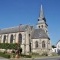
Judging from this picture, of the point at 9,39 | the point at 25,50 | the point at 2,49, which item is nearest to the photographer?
the point at 2,49

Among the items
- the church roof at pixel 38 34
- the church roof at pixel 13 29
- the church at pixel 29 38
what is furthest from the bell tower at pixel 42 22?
the church roof at pixel 13 29

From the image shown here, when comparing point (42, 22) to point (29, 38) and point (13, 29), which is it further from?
point (29, 38)

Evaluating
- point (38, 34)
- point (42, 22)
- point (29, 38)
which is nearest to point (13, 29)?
point (29, 38)

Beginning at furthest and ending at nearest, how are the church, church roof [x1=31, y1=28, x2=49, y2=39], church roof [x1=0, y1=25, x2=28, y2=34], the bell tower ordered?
1. the bell tower
2. church roof [x1=0, y1=25, x2=28, y2=34]
3. church roof [x1=31, y1=28, x2=49, y2=39]
4. the church

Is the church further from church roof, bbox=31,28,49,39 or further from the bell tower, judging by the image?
the bell tower

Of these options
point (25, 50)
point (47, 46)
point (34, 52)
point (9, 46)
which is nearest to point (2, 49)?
point (9, 46)

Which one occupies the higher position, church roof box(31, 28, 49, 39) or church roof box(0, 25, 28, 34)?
church roof box(0, 25, 28, 34)

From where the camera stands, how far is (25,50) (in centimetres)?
5969

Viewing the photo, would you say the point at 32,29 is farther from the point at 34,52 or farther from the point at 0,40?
the point at 0,40

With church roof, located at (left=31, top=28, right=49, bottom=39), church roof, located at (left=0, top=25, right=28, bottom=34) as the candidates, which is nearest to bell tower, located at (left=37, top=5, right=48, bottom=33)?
church roof, located at (left=31, top=28, right=49, bottom=39)

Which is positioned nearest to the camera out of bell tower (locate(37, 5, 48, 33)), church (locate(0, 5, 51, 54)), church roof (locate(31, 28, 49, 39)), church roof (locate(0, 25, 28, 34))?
church (locate(0, 5, 51, 54))

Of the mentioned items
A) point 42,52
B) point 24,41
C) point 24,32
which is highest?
point 24,32

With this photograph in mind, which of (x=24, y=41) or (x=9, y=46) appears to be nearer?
(x=9, y=46)

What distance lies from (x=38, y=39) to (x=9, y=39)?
12.8 metres
